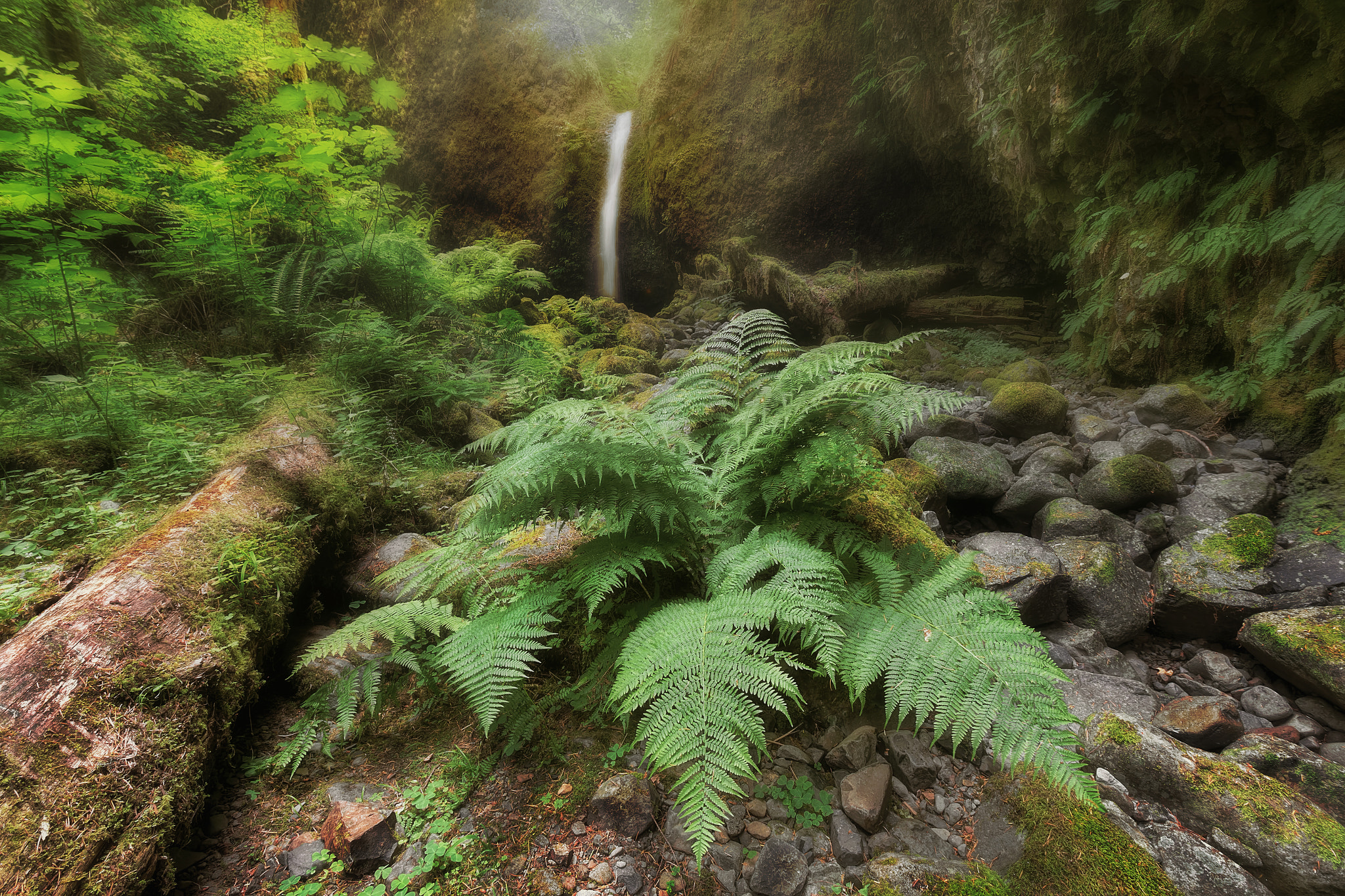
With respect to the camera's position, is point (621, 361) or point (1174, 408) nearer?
point (1174, 408)

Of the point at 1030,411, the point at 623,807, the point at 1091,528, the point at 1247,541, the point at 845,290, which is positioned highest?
the point at 845,290

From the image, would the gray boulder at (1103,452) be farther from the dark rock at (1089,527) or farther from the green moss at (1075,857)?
the green moss at (1075,857)

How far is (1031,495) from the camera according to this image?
3.60m

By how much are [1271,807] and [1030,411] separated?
3618 mm

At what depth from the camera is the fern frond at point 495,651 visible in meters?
1.45

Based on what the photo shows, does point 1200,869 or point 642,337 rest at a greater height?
point 642,337

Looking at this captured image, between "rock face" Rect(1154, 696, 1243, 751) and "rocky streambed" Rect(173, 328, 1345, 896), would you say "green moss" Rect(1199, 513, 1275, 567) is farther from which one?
"rock face" Rect(1154, 696, 1243, 751)

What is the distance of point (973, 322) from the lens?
22.5 ft

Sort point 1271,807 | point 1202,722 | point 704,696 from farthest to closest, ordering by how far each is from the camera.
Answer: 1. point 1202,722
2. point 1271,807
3. point 704,696

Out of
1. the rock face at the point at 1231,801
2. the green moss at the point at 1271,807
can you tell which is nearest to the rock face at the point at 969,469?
the rock face at the point at 1231,801

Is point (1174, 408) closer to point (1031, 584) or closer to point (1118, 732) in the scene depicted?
point (1031, 584)

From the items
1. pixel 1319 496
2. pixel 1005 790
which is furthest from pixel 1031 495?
pixel 1005 790

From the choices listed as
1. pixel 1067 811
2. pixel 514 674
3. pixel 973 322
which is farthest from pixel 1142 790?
pixel 973 322

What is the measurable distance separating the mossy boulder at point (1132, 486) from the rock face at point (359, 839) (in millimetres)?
4448
